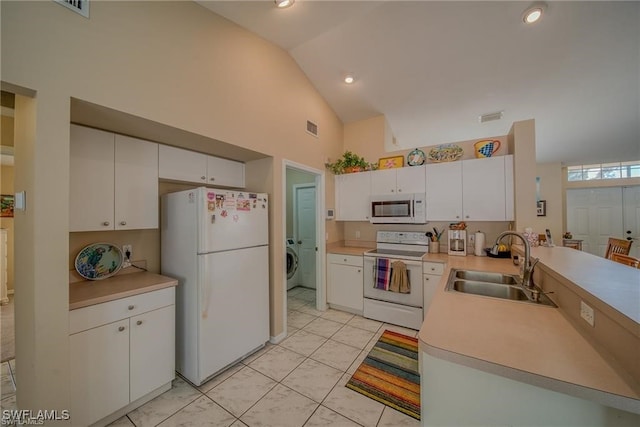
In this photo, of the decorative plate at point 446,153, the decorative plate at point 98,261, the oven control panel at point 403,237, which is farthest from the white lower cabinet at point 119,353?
the decorative plate at point 446,153

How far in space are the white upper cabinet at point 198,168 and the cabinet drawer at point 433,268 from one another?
243 cm

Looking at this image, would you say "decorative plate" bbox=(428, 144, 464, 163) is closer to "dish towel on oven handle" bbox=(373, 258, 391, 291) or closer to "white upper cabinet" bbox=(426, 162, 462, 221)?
"white upper cabinet" bbox=(426, 162, 462, 221)

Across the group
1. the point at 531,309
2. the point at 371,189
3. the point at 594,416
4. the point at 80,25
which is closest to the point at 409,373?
the point at 531,309

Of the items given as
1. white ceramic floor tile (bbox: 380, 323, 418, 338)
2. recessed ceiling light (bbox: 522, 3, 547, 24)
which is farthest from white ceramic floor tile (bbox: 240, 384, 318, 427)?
recessed ceiling light (bbox: 522, 3, 547, 24)

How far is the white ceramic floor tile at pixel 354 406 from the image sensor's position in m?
1.64

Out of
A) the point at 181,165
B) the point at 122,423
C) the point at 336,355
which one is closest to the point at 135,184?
the point at 181,165

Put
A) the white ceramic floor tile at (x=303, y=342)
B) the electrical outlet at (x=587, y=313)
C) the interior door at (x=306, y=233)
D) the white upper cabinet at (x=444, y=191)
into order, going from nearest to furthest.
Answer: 1. the electrical outlet at (x=587, y=313)
2. the white ceramic floor tile at (x=303, y=342)
3. the white upper cabinet at (x=444, y=191)
4. the interior door at (x=306, y=233)

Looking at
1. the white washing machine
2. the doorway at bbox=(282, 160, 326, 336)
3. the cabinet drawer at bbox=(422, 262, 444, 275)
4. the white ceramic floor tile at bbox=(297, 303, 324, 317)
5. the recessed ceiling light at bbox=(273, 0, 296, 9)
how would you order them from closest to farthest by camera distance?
the recessed ceiling light at bbox=(273, 0, 296, 9) < the cabinet drawer at bbox=(422, 262, 444, 275) < the white ceramic floor tile at bbox=(297, 303, 324, 317) < the white washing machine < the doorway at bbox=(282, 160, 326, 336)

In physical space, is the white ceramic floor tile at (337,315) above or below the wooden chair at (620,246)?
below

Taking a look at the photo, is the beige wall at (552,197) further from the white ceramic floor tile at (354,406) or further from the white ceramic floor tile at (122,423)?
the white ceramic floor tile at (122,423)

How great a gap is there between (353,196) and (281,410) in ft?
8.98

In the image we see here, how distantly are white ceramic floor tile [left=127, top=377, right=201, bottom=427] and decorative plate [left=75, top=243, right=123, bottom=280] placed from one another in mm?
1080

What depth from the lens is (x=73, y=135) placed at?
1651mm

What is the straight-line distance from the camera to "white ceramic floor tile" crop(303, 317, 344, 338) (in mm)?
2848
